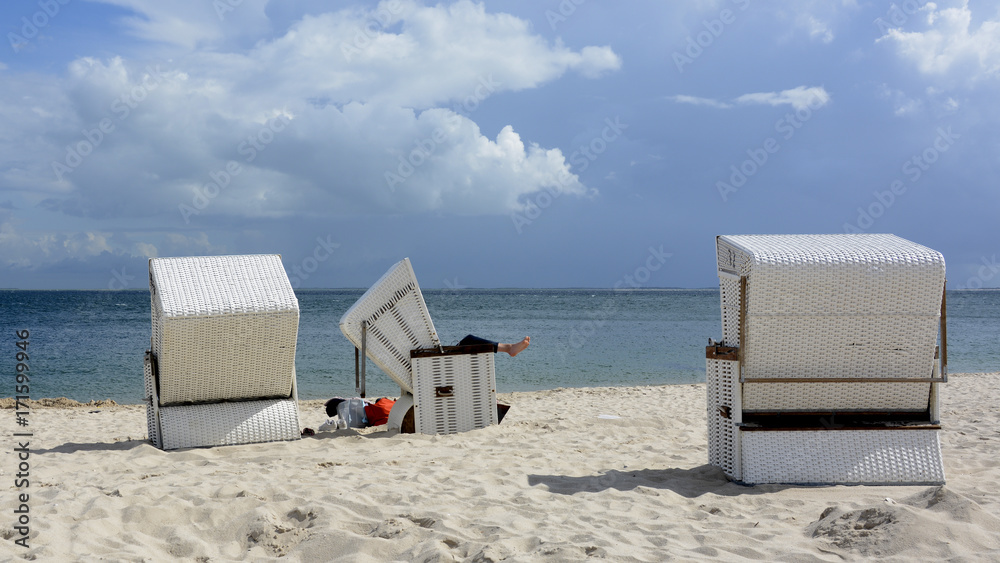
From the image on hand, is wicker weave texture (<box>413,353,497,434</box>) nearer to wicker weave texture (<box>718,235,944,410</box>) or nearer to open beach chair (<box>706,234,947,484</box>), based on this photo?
open beach chair (<box>706,234,947,484</box>)

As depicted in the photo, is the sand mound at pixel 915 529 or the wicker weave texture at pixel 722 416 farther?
the wicker weave texture at pixel 722 416

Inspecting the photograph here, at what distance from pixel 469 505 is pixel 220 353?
9.92 ft

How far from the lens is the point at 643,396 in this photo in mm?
10492

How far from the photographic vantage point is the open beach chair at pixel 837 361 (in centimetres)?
423

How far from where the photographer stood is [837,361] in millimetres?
4363

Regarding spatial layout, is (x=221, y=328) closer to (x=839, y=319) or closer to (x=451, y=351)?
(x=451, y=351)

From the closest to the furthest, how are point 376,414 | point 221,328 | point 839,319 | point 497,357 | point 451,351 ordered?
point 839,319
point 221,328
point 451,351
point 376,414
point 497,357

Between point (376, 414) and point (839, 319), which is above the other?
point (839, 319)

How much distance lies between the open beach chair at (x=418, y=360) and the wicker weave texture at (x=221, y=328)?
74 cm

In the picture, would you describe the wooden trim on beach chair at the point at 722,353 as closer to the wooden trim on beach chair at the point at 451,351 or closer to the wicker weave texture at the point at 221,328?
the wooden trim on beach chair at the point at 451,351

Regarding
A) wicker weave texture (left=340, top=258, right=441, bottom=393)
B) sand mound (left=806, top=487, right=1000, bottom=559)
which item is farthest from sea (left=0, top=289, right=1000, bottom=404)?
sand mound (left=806, top=487, right=1000, bottom=559)

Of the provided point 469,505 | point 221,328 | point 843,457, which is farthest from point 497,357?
point 469,505

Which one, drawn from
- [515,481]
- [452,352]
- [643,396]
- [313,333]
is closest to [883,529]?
[515,481]

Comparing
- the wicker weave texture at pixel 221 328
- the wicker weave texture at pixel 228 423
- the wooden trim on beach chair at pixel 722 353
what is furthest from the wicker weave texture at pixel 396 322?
the wooden trim on beach chair at pixel 722 353
